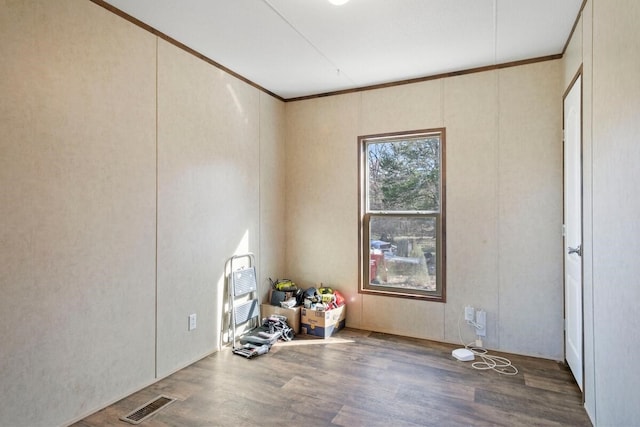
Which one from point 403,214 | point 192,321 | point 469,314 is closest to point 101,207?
point 192,321

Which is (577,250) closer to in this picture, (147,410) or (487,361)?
(487,361)

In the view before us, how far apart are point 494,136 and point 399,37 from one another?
1322mm

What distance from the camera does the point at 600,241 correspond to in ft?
6.54

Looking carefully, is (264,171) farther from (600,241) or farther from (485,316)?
(600,241)

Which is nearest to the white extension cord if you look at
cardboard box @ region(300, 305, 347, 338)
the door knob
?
the door knob

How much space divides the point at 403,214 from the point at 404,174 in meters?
0.43

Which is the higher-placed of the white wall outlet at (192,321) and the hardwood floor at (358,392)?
the white wall outlet at (192,321)

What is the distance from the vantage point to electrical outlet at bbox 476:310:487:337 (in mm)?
3426

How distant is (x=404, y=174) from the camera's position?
3.90 m

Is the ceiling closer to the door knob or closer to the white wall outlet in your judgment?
the door knob

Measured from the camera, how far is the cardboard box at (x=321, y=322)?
3738 mm

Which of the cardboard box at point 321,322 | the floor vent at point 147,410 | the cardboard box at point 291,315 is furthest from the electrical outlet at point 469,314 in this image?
the floor vent at point 147,410

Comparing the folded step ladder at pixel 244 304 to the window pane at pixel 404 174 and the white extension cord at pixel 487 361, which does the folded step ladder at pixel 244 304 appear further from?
the white extension cord at pixel 487 361

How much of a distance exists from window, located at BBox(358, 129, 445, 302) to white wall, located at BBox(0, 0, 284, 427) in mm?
1545
